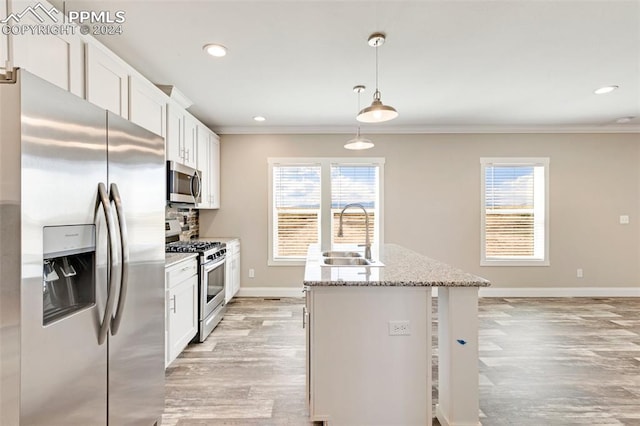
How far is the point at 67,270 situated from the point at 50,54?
4.02 ft

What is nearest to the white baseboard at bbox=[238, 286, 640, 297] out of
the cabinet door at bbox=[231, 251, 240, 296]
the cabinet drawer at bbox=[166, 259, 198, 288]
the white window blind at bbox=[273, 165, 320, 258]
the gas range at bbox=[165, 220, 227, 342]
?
the cabinet door at bbox=[231, 251, 240, 296]

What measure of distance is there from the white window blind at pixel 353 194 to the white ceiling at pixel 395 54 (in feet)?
3.11

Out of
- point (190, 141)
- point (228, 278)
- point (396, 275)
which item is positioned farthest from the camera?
point (228, 278)

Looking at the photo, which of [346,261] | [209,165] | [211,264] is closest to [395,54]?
[346,261]

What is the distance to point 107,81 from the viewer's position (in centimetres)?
212

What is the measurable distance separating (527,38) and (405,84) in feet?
3.49

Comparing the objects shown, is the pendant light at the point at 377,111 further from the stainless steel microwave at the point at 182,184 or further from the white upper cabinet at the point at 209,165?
the white upper cabinet at the point at 209,165

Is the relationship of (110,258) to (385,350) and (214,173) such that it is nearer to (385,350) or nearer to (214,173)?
(385,350)

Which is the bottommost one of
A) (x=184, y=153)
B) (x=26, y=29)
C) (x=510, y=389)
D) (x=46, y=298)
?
(x=510, y=389)

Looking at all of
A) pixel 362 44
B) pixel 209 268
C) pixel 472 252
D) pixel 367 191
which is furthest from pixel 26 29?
pixel 472 252

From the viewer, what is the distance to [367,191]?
488cm

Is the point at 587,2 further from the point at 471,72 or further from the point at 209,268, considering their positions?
the point at 209,268

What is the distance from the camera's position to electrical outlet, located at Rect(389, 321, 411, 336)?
183 centimetres

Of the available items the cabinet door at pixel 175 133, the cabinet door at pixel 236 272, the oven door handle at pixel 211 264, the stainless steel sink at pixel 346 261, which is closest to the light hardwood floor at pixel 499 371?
the cabinet door at pixel 236 272
